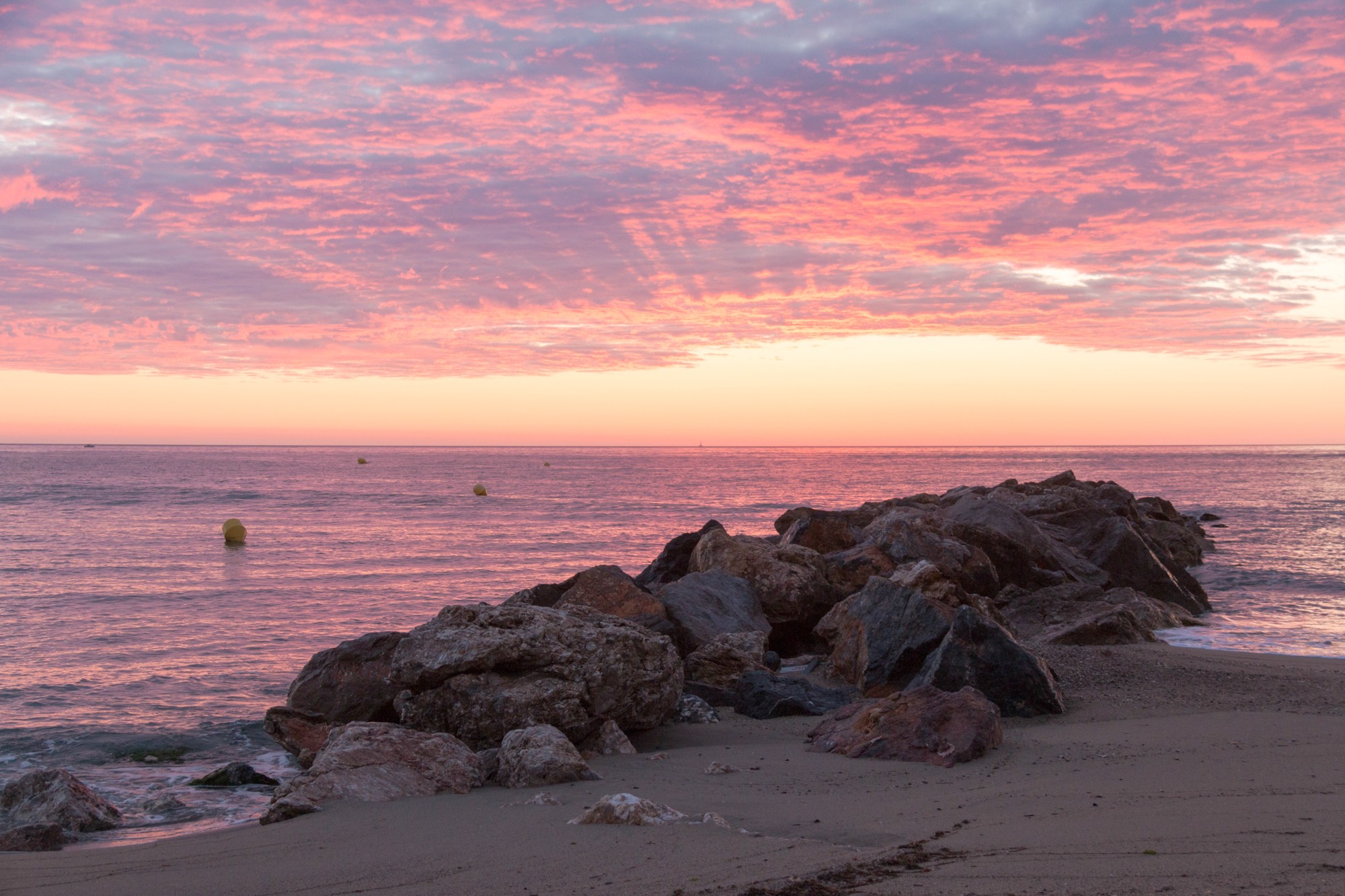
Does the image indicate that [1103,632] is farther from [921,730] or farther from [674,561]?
[674,561]

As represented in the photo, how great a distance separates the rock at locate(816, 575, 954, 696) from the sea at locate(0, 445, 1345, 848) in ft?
19.0

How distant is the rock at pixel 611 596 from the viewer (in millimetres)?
12992

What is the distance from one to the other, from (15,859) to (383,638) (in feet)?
15.0

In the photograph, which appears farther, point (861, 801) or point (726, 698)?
point (726, 698)

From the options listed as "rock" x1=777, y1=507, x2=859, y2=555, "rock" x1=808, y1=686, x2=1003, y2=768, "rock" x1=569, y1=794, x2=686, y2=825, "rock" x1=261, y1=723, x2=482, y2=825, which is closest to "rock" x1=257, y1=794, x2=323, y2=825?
"rock" x1=261, y1=723, x2=482, y2=825

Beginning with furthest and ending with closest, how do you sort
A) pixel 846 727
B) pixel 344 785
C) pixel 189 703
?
pixel 189 703
pixel 846 727
pixel 344 785

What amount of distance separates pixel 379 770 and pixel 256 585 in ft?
56.3

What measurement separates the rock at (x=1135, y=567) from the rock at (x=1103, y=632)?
5745 mm

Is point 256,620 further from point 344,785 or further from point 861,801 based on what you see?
point 861,801

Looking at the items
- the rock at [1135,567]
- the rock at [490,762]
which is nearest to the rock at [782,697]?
the rock at [490,762]

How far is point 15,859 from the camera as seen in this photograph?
611cm

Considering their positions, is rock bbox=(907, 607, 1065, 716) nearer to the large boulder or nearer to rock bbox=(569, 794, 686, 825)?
rock bbox=(569, 794, 686, 825)

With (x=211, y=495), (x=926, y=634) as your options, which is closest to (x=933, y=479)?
(x=211, y=495)

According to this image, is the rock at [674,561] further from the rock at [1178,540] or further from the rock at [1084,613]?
the rock at [1178,540]
